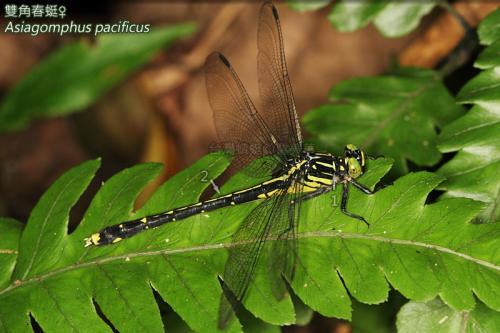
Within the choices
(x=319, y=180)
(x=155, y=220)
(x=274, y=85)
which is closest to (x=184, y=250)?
(x=155, y=220)

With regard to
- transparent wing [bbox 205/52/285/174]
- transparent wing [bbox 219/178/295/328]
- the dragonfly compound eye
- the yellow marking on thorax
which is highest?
transparent wing [bbox 205/52/285/174]

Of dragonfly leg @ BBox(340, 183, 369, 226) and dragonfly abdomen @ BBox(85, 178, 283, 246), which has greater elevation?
dragonfly abdomen @ BBox(85, 178, 283, 246)

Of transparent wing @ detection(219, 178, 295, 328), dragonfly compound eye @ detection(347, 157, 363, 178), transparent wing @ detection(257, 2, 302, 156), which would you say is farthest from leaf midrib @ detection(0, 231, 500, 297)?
transparent wing @ detection(257, 2, 302, 156)

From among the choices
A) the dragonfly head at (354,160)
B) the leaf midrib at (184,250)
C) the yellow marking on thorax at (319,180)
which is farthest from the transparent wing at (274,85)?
the leaf midrib at (184,250)

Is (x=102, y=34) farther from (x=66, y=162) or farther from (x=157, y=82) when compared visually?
(x=66, y=162)

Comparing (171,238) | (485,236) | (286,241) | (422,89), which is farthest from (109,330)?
(422,89)

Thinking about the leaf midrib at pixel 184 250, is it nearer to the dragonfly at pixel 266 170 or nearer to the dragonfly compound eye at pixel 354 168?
the dragonfly at pixel 266 170

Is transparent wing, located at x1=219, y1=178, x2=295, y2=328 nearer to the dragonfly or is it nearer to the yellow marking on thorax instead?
the dragonfly
